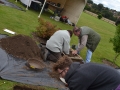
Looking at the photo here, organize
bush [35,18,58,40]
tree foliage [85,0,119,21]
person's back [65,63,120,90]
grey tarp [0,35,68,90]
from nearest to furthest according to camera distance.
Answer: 1. person's back [65,63,120,90]
2. grey tarp [0,35,68,90]
3. bush [35,18,58,40]
4. tree foliage [85,0,119,21]

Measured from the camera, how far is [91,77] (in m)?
2.53

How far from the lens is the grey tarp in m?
4.56

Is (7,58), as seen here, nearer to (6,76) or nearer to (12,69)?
(12,69)

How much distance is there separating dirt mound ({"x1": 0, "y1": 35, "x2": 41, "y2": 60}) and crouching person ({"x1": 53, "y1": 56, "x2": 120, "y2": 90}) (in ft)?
10.3

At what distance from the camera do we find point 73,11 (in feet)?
50.4

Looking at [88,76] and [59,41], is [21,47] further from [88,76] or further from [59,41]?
[88,76]

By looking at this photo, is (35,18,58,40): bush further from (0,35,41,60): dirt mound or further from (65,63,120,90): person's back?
(65,63,120,90): person's back

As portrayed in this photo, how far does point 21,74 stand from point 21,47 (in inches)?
46.3

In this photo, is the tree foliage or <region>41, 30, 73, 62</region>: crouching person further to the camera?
the tree foliage

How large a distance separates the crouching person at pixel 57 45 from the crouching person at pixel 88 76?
9.98 ft

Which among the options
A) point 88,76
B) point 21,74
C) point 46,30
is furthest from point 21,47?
point 88,76

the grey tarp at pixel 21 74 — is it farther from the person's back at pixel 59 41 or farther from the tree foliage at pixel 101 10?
the tree foliage at pixel 101 10

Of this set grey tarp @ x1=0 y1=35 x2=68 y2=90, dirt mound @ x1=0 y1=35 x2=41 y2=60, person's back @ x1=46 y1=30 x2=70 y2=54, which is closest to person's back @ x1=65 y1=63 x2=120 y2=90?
grey tarp @ x1=0 y1=35 x2=68 y2=90

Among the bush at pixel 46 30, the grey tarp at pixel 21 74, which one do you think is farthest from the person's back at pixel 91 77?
the bush at pixel 46 30
